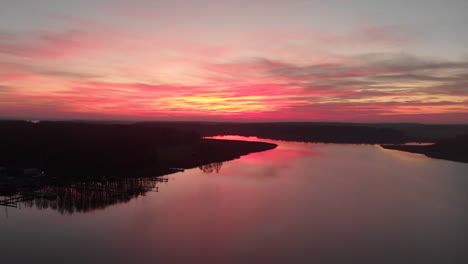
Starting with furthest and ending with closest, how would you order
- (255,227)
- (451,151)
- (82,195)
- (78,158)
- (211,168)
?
1. (451,151)
2. (211,168)
3. (78,158)
4. (82,195)
5. (255,227)

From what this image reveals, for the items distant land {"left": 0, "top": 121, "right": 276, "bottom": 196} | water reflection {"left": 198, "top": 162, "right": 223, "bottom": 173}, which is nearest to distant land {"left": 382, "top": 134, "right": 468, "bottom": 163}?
distant land {"left": 0, "top": 121, "right": 276, "bottom": 196}

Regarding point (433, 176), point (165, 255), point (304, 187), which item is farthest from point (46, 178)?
point (433, 176)

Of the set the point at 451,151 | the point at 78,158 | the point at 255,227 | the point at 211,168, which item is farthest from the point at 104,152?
the point at 451,151

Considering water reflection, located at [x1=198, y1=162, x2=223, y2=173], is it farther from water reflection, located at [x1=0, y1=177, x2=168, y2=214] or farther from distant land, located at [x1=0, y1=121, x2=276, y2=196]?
water reflection, located at [x1=0, y1=177, x2=168, y2=214]

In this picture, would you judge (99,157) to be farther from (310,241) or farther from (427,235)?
(427,235)

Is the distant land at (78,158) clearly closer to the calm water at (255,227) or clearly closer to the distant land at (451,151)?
the calm water at (255,227)

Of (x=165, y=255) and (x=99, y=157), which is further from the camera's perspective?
(x=99, y=157)

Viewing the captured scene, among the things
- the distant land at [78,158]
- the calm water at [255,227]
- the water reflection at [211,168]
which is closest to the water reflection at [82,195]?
the calm water at [255,227]

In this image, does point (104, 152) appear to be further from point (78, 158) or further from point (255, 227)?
point (255, 227)

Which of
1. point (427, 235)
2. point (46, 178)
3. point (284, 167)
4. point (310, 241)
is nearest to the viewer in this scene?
point (310, 241)
